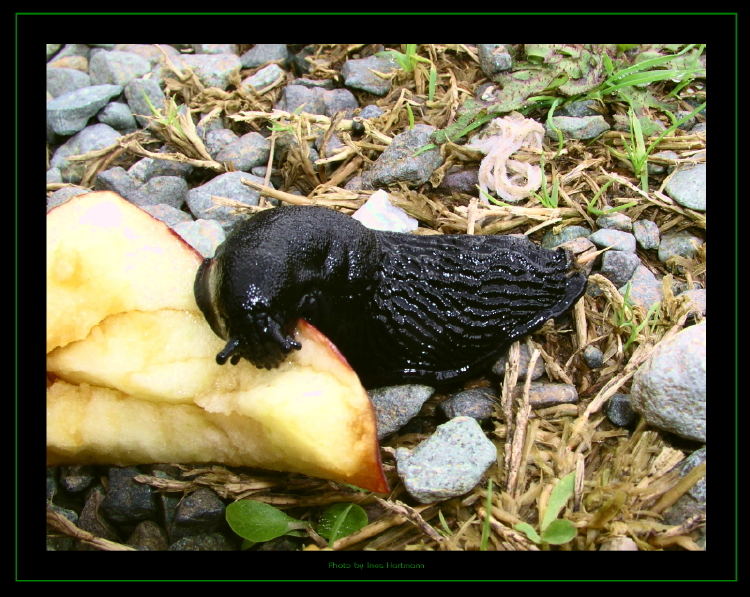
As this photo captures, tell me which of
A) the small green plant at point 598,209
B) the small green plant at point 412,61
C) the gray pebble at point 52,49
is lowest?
the small green plant at point 598,209

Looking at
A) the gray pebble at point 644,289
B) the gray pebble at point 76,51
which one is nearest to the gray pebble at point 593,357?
the gray pebble at point 644,289

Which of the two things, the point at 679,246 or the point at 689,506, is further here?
the point at 679,246

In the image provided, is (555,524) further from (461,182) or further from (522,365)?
(461,182)

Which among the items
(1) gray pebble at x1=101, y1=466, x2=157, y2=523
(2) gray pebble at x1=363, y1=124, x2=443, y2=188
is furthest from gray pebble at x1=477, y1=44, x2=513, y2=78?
(1) gray pebble at x1=101, y1=466, x2=157, y2=523

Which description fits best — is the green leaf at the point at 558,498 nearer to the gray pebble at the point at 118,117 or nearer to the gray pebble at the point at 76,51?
the gray pebble at the point at 118,117

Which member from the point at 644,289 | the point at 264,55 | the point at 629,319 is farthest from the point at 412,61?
the point at 629,319
